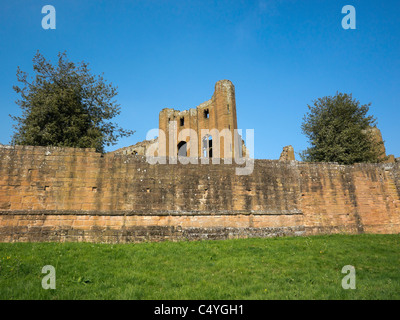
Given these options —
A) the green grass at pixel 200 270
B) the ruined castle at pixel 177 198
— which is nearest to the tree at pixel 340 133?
the ruined castle at pixel 177 198

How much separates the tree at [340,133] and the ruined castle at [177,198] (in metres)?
7.02

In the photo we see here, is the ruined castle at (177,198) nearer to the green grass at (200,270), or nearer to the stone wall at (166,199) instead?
the stone wall at (166,199)

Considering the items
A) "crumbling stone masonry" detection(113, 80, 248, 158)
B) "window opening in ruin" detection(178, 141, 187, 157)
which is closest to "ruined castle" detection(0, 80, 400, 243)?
"crumbling stone masonry" detection(113, 80, 248, 158)

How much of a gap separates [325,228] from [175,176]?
27.0 feet

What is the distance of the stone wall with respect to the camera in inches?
404

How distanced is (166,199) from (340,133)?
1812cm

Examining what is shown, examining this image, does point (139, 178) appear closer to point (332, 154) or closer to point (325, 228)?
point (325, 228)

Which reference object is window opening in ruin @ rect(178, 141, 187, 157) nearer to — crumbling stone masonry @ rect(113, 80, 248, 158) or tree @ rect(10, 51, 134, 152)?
crumbling stone masonry @ rect(113, 80, 248, 158)

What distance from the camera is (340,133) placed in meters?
22.8

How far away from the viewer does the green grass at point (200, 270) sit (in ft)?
17.2

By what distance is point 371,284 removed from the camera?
5.90 m

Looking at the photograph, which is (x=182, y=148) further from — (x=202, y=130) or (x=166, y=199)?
(x=166, y=199)

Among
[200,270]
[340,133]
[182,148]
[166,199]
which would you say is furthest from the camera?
[182,148]

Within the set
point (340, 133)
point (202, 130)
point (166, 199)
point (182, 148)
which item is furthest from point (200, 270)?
point (182, 148)
